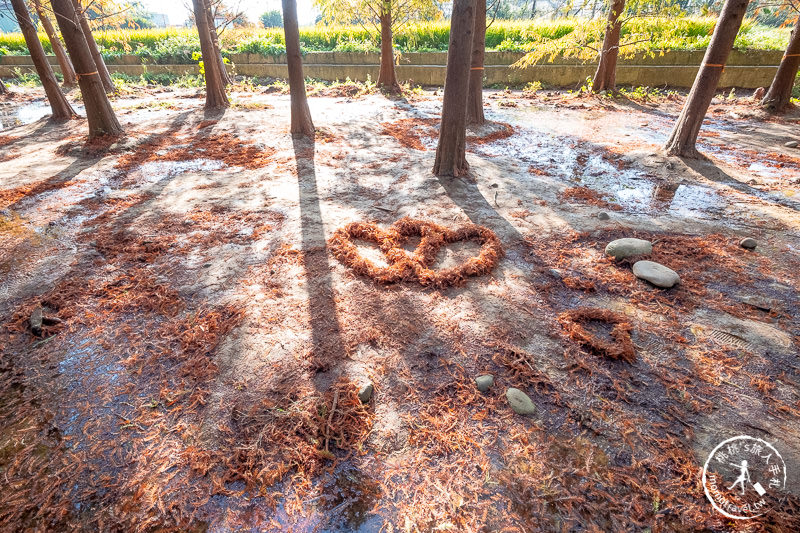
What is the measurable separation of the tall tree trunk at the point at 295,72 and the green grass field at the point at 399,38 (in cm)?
789

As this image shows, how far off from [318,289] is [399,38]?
1982 cm

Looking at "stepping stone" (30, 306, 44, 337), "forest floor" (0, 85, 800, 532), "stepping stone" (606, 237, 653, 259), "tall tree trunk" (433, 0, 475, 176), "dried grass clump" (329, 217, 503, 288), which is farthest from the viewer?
"tall tree trunk" (433, 0, 475, 176)

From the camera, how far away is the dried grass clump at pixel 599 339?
103 inches

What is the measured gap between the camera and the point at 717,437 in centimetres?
206

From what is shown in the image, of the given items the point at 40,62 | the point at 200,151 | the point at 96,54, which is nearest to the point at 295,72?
the point at 200,151

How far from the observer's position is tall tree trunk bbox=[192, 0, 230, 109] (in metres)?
9.23

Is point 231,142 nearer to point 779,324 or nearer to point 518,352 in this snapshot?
point 518,352

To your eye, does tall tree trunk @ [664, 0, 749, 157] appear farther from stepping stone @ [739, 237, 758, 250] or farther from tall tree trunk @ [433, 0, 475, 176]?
tall tree trunk @ [433, 0, 475, 176]

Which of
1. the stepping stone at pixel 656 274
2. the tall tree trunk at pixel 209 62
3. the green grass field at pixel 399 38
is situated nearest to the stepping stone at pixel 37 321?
the stepping stone at pixel 656 274

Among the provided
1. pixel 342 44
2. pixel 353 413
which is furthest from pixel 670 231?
pixel 342 44

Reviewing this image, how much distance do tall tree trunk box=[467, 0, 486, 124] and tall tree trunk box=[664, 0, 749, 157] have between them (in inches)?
151

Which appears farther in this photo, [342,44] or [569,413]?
[342,44]

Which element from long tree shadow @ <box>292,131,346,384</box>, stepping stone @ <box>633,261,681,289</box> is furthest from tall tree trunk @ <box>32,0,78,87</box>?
stepping stone @ <box>633,261,681,289</box>

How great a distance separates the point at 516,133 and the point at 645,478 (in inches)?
325
